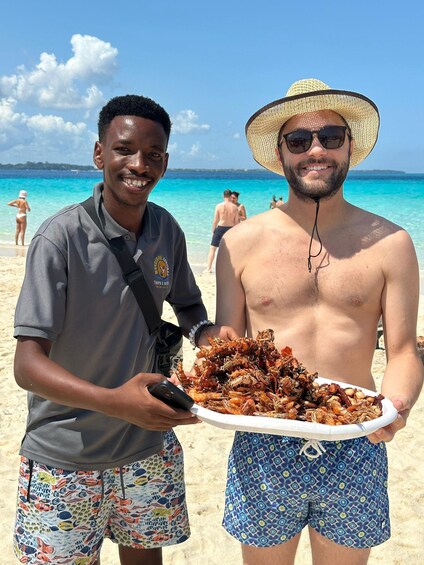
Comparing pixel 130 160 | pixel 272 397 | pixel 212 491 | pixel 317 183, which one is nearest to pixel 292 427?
pixel 272 397

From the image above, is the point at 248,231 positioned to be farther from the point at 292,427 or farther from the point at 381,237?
the point at 292,427

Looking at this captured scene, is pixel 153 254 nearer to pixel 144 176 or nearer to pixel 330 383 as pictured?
pixel 144 176

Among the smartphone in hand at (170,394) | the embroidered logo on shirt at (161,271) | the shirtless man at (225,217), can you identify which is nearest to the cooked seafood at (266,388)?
the smartphone in hand at (170,394)

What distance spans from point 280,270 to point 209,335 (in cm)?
49

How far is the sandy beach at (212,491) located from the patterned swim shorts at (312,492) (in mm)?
1821

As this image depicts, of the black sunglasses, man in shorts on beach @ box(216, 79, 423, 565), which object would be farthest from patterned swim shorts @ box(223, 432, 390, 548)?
the black sunglasses

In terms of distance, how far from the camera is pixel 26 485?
2500 millimetres

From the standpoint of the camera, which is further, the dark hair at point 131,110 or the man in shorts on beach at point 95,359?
the dark hair at point 131,110

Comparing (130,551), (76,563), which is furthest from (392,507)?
(76,563)

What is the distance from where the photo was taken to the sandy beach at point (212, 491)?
4.15 metres

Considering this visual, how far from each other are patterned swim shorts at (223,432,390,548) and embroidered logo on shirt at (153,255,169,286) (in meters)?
0.83

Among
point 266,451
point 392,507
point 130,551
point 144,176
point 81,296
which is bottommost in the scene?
point 392,507

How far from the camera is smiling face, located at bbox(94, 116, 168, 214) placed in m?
2.52

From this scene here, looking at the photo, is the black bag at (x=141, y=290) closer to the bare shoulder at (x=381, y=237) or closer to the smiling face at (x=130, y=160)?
the smiling face at (x=130, y=160)
